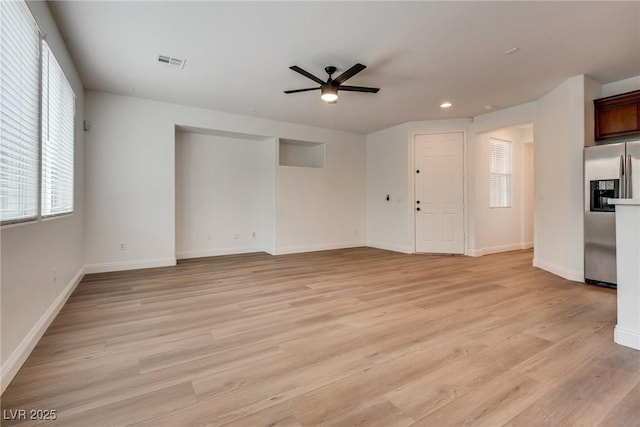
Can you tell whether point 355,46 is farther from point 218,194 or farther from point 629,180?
point 218,194

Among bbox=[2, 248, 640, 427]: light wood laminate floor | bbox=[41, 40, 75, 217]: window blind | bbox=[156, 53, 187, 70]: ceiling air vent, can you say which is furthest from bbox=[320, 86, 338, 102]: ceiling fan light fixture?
bbox=[41, 40, 75, 217]: window blind

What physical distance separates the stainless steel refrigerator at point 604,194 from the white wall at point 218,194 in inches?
212

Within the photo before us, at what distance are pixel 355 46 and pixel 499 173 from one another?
4892 mm

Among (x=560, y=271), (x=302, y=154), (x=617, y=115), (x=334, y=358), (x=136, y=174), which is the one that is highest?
(x=302, y=154)

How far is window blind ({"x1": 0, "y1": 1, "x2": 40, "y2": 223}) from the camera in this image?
5.84 feet

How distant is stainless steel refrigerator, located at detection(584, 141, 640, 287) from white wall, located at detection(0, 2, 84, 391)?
5.77 meters

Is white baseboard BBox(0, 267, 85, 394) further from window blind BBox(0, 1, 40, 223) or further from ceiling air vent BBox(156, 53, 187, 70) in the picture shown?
ceiling air vent BBox(156, 53, 187, 70)

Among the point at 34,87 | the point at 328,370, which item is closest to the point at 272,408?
the point at 328,370

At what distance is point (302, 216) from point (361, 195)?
173 cm

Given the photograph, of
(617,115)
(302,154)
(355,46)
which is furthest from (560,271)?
(302,154)

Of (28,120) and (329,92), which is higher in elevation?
(329,92)

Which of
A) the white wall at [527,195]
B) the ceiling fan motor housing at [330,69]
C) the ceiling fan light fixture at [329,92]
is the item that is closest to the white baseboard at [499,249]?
the white wall at [527,195]

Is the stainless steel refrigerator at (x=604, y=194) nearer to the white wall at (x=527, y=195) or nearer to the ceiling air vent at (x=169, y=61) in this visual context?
the white wall at (x=527, y=195)

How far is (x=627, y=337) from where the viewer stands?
2.17 meters
